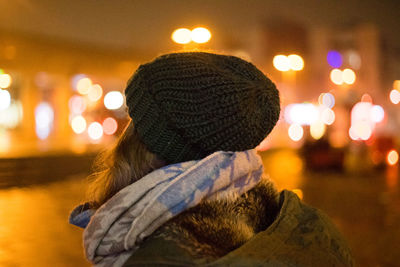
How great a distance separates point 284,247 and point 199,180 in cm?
31

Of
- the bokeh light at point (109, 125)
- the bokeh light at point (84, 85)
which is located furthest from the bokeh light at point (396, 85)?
the bokeh light at point (109, 125)

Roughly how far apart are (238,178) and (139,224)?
350 mm

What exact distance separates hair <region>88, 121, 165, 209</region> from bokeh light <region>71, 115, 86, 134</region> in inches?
1381

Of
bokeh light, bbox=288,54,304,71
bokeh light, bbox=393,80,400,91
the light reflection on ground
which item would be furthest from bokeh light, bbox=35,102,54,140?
bokeh light, bbox=393,80,400,91

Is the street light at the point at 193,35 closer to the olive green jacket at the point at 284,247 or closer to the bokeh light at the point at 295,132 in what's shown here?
the olive green jacket at the point at 284,247

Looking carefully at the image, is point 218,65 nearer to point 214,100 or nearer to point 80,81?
point 214,100

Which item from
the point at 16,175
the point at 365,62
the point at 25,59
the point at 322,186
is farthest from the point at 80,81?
the point at 365,62

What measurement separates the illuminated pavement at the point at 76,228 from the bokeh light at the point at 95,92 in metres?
26.4

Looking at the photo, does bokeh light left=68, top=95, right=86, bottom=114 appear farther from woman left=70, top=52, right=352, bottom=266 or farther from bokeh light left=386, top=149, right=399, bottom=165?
woman left=70, top=52, right=352, bottom=266

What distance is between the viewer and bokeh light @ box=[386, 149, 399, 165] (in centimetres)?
1608

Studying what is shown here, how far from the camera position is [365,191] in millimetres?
10930

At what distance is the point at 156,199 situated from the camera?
3.81ft

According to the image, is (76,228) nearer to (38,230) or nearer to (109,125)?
(38,230)

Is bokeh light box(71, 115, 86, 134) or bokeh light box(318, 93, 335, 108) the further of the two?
bokeh light box(71, 115, 86, 134)
